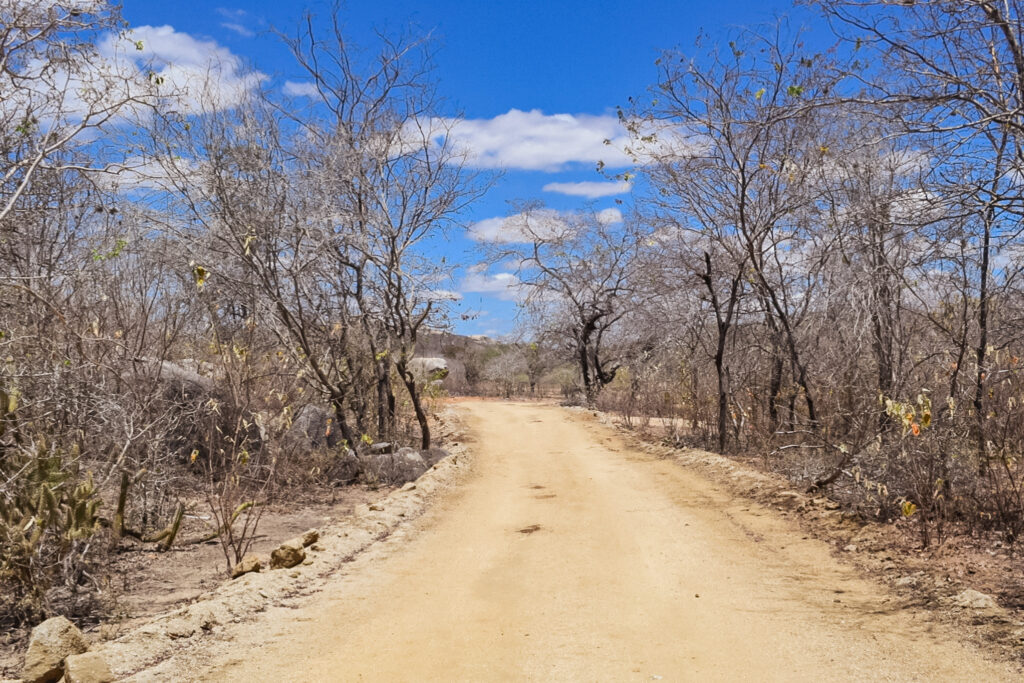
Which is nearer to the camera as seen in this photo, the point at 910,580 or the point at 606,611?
→ the point at 606,611

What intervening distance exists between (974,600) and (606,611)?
2.77 m

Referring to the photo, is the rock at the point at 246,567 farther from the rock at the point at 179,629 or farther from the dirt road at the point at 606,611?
the rock at the point at 179,629

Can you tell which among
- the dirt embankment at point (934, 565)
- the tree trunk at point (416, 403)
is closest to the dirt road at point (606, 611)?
the dirt embankment at point (934, 565)

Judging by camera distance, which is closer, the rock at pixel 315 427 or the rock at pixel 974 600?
the rock at pixel 974 600

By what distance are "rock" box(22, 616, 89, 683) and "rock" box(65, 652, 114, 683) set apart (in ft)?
0.96

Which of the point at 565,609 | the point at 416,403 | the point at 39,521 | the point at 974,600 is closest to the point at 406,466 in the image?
the point at 416,403

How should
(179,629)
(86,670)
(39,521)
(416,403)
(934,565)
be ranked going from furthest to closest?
(416,403), (934,565), (39,521), (179,629), (86,670)

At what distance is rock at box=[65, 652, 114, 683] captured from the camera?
16.0 feet

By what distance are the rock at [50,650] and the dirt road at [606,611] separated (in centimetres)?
104

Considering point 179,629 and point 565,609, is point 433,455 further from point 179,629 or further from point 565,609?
point 179,629

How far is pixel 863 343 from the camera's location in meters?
11.6

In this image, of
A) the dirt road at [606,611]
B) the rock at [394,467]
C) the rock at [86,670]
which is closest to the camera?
the rock at [86,670]

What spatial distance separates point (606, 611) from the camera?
6.39 metres

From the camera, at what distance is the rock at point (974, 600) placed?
5969 millimetres
